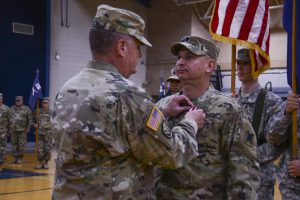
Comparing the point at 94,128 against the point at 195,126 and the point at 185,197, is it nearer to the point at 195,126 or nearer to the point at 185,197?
the point at 195,126

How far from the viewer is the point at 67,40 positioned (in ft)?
53.3

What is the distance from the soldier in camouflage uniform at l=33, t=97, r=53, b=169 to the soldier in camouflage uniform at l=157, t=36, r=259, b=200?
29.6 ft

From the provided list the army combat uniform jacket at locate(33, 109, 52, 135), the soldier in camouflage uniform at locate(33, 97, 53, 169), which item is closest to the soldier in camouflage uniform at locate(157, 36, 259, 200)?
the soldier in camouflage uniform at locate(33, 97, 53, 169)

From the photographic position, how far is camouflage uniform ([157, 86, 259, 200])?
226 centimetres

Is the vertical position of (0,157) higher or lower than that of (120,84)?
lower

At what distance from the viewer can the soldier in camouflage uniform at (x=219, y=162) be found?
88.3 inches

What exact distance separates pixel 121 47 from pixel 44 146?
31.9 ft

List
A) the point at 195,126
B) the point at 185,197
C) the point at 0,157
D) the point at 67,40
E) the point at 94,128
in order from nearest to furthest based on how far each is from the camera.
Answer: the point at 94,128
the point at 195,126
the point at 185,197
the point at 0,157
the point at 67,40

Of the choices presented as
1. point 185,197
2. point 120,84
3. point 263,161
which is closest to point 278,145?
point 263,161

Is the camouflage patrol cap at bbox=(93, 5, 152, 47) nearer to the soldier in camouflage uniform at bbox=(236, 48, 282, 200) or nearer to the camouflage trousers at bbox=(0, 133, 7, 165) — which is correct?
the soldier in camouflage uniform at bbox=(236, 48, 282, 200)

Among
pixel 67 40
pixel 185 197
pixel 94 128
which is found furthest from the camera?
pixel 67 40

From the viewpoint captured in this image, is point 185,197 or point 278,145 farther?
point 278,145

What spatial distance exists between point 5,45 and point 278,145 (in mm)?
13287

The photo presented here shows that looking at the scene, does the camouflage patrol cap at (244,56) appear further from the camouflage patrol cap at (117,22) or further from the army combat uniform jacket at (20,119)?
the army combat uniform jacket at (20,119)
